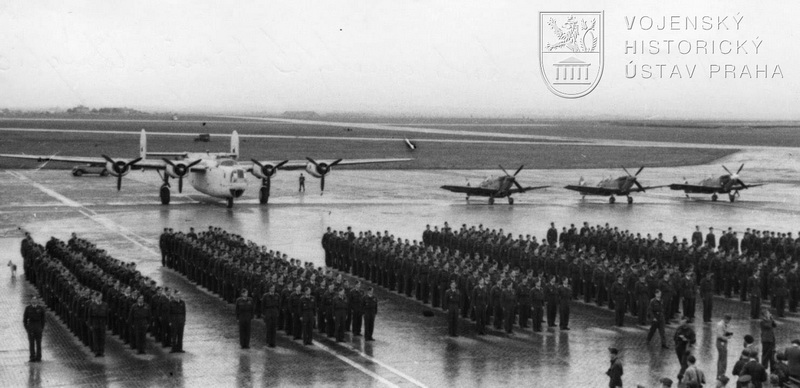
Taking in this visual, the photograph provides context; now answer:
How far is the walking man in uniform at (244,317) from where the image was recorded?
18.5 meters

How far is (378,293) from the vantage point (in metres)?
24.9

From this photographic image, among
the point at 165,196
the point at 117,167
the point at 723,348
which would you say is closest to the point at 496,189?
the point at 165,196

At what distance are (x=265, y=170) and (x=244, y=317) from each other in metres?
28.3

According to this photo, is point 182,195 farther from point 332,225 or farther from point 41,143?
point 41,143

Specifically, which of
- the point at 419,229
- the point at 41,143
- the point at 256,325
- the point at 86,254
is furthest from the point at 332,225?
the point at 41,143

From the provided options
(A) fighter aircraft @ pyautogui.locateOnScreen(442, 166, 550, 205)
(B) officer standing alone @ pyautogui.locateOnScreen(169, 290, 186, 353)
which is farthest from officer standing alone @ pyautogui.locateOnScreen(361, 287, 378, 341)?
(A) fighter aircraft @ pyautogui.locateOnScreen(442, 166, 550, 205)

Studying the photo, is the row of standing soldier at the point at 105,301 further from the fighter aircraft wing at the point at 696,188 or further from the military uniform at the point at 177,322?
the fighter aircraft wing at the point at 696,188

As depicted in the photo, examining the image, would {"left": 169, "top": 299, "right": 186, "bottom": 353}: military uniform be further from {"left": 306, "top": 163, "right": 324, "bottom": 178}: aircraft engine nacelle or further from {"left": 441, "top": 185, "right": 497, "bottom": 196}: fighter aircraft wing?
{"left": 306, "top": 163, "right": 324, "bottom": 178}: aircraft engine nacelle

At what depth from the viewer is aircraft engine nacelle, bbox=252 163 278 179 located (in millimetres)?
46406

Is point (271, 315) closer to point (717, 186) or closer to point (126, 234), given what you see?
point (126, 234)

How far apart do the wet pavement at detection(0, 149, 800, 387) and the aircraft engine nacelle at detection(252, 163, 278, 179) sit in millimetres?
1655

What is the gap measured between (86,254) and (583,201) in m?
31.0

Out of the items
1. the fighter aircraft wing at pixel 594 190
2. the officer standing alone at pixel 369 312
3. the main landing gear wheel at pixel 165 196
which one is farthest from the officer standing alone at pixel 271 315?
the fighter aircraft wing at pixel 594 190

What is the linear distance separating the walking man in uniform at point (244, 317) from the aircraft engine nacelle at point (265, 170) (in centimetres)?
2804
